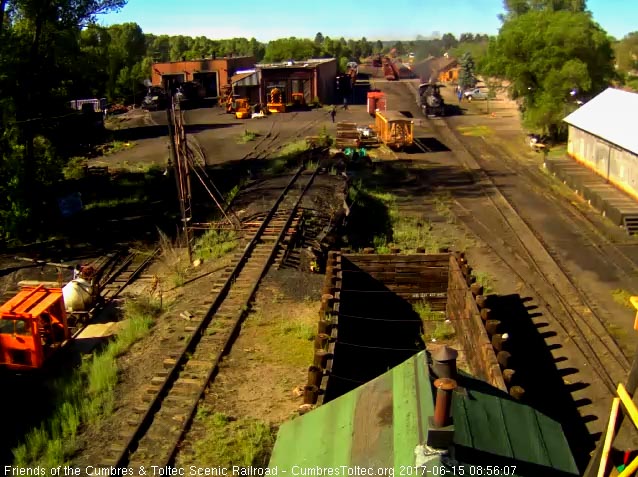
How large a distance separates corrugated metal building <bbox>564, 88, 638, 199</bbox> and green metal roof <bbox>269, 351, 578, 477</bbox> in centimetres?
2226

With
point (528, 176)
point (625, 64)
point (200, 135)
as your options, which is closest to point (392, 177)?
point (528, 176)

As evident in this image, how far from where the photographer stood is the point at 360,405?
5.11 m

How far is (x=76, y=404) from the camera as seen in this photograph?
11.1 m

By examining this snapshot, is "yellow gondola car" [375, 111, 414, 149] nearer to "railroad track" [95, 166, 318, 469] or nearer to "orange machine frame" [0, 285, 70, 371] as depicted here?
"railroad track" [95, 166, 318, 469]

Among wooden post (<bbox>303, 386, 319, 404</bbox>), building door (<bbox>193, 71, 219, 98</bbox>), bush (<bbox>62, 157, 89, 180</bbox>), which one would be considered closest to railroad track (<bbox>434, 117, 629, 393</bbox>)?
wooden post (<bbox>303, 386, 319, 404</bbox>)

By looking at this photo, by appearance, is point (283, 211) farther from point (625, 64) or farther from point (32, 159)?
point (625, 64)

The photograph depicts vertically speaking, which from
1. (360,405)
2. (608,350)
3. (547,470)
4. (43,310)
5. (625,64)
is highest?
(625,64)

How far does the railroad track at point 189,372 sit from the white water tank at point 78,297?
322 cm

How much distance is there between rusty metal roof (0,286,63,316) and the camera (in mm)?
12617

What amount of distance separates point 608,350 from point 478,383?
9887 millimetres

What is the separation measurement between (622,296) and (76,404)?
1339 cm

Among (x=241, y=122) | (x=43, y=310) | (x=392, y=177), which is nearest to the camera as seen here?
(x=43, y=310)

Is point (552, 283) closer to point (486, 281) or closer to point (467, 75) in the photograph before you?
point (486, 281)

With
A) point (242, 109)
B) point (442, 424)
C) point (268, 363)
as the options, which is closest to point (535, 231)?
point (268, 363)
